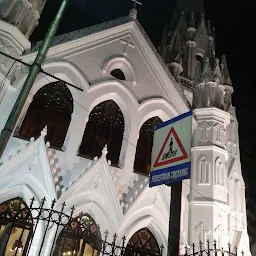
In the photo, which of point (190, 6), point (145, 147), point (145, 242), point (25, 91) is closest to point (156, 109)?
point (145, 147)

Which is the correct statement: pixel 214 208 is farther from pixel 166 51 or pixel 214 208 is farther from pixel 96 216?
pixel 166 51

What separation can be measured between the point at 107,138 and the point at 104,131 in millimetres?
316

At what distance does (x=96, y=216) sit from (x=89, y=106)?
4.15 metres

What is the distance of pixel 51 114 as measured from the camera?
10750 mm

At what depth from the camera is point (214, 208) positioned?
34.1 feet

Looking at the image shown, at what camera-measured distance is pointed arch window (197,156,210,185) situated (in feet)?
36.3

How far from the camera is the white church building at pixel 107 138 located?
30.1ft

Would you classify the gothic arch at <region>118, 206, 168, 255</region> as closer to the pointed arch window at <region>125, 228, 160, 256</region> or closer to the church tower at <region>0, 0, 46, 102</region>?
the pointed arch window at <region>125, 228, 160, 256</region>

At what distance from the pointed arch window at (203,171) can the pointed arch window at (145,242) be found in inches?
109

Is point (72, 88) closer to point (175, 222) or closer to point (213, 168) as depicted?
point (213, 168)

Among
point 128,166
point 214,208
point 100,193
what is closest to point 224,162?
point 214,208

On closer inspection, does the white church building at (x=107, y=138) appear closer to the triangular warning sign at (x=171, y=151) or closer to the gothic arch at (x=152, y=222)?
the gothic arch at (x=152, y=222)

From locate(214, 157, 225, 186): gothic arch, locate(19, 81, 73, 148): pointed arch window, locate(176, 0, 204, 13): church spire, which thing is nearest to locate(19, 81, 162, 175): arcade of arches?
locate(19, 81, 73, 148): pointed arch window

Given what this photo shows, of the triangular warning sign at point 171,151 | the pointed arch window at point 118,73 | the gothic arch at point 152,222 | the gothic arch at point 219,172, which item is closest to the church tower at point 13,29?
the pointed arch window at point 118,73
